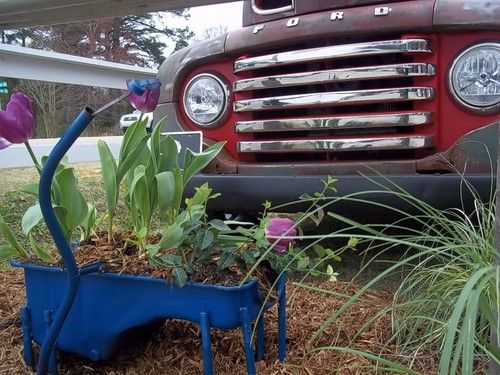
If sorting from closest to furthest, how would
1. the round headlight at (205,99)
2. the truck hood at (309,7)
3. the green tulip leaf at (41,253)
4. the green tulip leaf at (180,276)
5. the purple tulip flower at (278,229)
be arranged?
1. the green tulip leaf at (180,276)
2. the purple tulip flower at (278,229)
3. the green tulip leaf at (41,253)
4. the truck hood at (309,7)
5. the round headlight at (205,99)

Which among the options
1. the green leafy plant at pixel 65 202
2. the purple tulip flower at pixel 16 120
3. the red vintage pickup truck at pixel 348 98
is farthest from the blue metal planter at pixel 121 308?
the red vintage pickup truck at pixel 348 98

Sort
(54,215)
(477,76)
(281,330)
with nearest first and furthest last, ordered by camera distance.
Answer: (54,215)
(281,330)
(477,76)

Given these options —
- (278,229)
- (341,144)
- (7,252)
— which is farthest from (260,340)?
(341,144)

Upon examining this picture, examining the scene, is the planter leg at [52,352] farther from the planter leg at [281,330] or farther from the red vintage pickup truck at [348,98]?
the red vintage pickup truck at [348,98]

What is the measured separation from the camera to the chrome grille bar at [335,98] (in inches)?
91.2

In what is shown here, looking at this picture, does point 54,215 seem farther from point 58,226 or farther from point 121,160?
point 121,160

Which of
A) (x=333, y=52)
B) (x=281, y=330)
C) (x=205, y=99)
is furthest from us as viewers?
(x=205, y=99)

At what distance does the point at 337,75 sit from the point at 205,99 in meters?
0.77

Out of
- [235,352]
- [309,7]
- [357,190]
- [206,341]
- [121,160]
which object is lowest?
[235,352]

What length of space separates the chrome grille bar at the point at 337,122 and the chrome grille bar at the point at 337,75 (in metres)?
0.16

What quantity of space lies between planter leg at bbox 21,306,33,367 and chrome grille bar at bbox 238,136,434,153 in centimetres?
136

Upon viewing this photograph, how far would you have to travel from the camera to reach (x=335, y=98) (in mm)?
2443

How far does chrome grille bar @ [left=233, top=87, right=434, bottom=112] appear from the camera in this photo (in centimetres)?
232

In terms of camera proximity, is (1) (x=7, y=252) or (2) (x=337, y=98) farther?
(2) (x=337, y=98)
